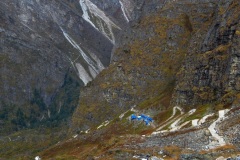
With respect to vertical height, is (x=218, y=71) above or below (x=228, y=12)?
below

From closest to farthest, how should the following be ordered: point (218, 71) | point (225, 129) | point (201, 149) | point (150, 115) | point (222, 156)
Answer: point (222, 156), point (201, 149), point (225, 129), point (218, 71), point (150, 115)

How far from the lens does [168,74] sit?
628 feet

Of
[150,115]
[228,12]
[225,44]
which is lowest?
[150,115]

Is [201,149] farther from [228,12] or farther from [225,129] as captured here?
[228,12]

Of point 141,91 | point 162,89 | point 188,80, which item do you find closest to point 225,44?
point 188,80

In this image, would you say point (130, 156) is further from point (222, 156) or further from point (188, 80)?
point (188, 80)

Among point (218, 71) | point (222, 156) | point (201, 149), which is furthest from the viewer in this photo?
point (218, 71)

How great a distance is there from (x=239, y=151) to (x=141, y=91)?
145488mm

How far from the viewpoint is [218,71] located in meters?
126

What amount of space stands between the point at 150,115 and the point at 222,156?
9606cm

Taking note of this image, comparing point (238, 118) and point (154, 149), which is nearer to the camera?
point (154, 149)

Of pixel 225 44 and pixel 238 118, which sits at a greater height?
pixel 225 44

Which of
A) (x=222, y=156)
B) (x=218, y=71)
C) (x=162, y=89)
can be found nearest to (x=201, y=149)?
(x=222, y=156)

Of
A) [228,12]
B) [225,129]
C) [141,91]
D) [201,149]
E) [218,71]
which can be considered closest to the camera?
[201,149]
